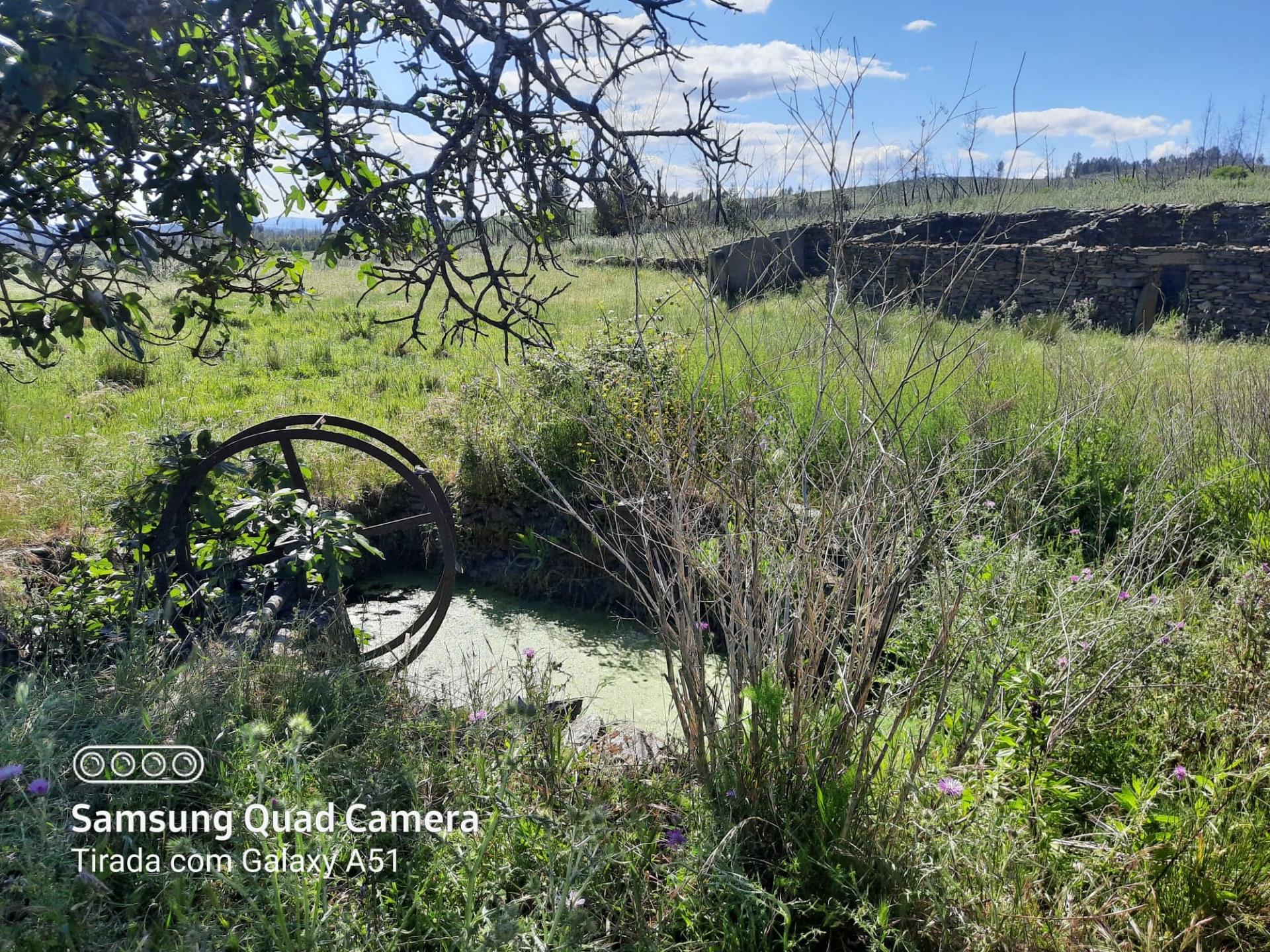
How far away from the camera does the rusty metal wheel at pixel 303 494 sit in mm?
3494

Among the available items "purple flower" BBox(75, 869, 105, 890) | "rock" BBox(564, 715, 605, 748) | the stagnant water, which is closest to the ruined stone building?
the stagnant water

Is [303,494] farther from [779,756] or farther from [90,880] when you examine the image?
[779,756]

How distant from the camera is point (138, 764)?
234 centimetres

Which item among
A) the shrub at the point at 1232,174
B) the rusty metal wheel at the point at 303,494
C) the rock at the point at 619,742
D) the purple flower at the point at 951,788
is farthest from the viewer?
the shrub at the point at 1232,174

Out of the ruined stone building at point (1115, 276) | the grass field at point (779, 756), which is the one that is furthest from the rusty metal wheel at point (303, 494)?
the ruined stone building at point (1115, 276)

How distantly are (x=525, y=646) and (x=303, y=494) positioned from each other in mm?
1680

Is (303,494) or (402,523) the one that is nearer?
(303,494)

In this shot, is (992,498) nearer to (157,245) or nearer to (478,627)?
(478,627)

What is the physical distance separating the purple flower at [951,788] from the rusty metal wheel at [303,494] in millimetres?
2150

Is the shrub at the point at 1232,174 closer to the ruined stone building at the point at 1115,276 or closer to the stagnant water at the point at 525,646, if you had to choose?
the ruined stone building at the point at 1115,276

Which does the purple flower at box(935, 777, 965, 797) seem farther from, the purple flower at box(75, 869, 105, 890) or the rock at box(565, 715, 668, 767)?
the purple flower at box(75, 869, 105, 890)

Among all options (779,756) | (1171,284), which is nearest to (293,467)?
(779,756)

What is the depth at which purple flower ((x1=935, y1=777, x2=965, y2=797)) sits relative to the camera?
2.11m

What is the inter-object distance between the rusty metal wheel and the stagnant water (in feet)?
0.93
